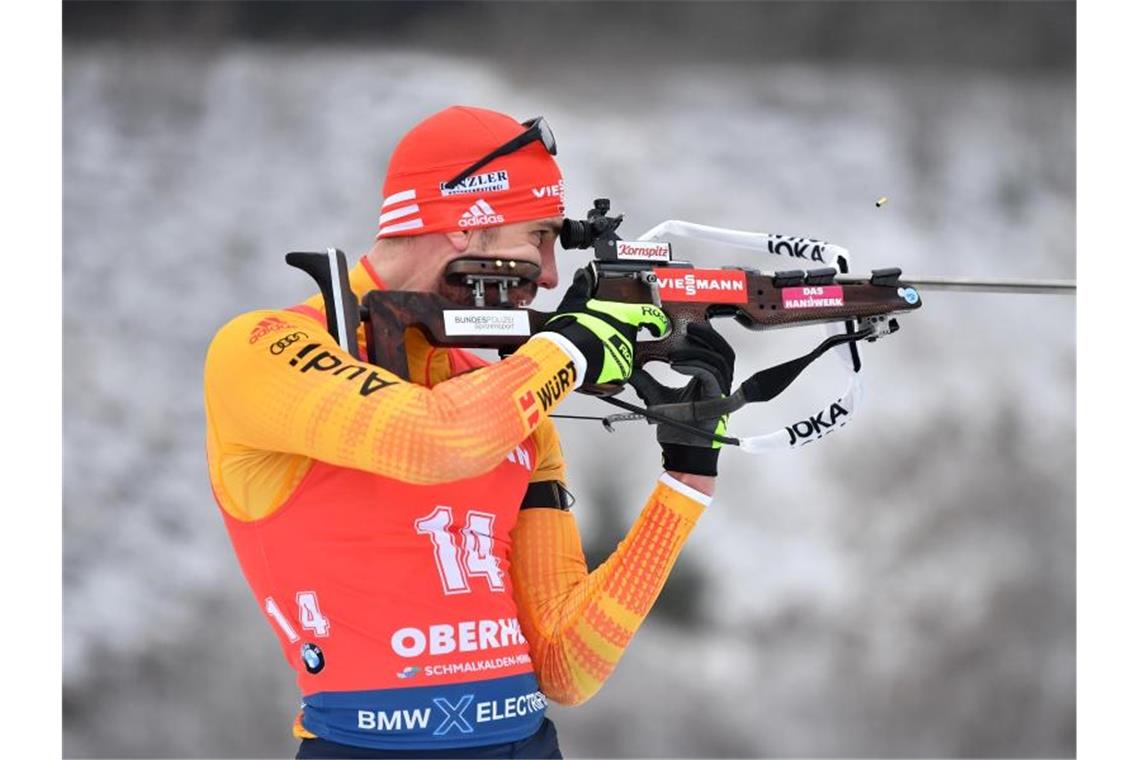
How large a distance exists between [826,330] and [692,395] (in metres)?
0.32

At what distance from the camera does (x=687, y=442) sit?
1.70m

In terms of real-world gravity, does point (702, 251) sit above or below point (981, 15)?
below

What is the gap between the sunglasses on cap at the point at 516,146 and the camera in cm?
158

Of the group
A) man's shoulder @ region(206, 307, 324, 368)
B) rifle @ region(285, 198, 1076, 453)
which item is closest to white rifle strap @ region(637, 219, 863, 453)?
rifle @ region(285, 198, 1076, 453)

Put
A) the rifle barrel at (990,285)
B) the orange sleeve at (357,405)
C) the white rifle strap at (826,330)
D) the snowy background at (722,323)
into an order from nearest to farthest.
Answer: the orange sleeve at (357,405) < the white rifle strap at (826,330) < the rifle barrel at (990,285) < the snowy background at (722,323)

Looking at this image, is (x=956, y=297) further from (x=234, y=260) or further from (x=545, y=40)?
(x=234, y=260)

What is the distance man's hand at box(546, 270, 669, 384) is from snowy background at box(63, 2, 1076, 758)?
1.50 meters

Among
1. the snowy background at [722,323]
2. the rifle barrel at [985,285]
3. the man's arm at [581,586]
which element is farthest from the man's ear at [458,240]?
the snowy background at [722,323]

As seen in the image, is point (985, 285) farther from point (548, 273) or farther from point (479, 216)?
point (479, 216)

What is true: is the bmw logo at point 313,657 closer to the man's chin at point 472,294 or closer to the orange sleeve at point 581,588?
the orange sleeve at point 581,588

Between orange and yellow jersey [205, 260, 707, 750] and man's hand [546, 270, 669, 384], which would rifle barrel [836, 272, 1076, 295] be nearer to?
man's hand [546, 270, 669, 384]

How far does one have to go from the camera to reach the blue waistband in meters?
1.45

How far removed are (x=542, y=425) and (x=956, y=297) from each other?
2.14 metres

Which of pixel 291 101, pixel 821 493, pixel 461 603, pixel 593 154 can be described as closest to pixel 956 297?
pixel 821 493
